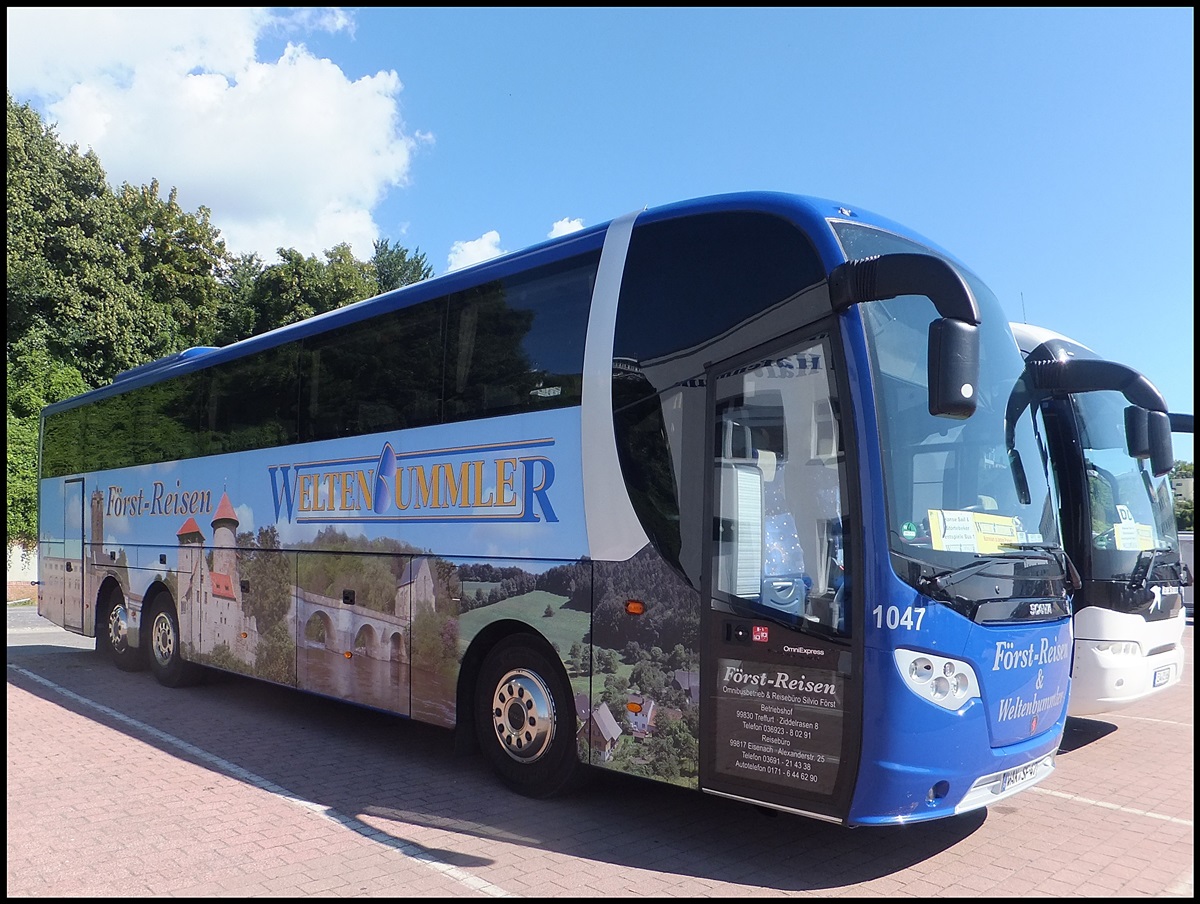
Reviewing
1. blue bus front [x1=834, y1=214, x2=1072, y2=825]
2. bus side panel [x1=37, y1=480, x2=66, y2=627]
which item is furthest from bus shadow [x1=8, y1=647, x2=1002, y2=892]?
bus side panel [x1=37, y1=480, x2=66, y2=627]

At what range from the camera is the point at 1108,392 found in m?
8.48

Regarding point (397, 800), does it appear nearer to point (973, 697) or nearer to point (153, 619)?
point (973, 697)

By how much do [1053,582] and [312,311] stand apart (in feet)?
111

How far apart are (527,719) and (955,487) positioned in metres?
3.11

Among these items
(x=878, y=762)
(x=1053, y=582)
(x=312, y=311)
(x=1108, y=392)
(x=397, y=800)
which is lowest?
(x=397, y=800)

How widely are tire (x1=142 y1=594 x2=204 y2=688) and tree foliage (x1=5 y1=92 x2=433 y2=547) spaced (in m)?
15.2

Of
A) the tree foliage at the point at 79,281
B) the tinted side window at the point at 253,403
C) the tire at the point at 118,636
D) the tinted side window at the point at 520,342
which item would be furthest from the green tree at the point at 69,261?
the tinted side window at the point at 520,342

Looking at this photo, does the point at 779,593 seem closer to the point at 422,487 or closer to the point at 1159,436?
the point at 422,487

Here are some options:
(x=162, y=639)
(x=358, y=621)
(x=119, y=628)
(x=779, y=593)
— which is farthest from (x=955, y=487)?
(x=119, y=628)

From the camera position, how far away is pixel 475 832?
18.9 feet

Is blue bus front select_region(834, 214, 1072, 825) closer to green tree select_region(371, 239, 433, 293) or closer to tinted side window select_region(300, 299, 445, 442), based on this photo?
tinted side window select_region(300, 299, 445, 442)

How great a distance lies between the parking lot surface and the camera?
194 inches

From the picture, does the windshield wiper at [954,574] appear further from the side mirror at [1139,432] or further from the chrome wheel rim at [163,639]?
the chrome wheel rim at [163,639]

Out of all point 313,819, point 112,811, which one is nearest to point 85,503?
point 112,811
